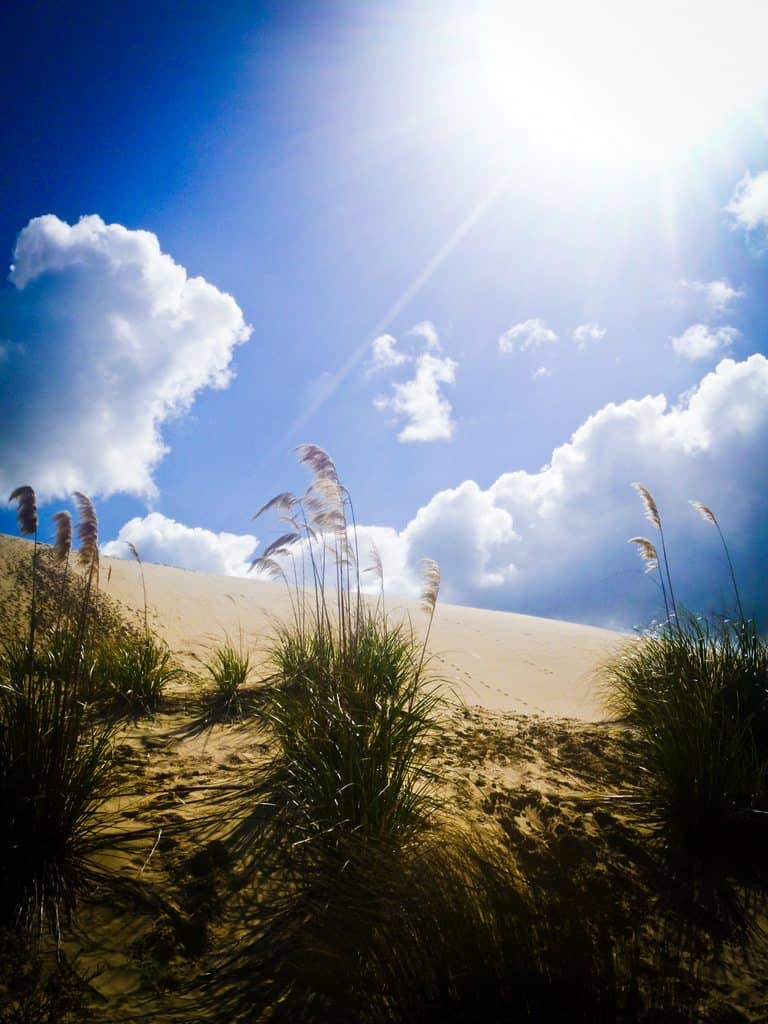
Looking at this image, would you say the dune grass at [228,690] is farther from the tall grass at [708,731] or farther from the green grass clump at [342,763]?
the tall grass at [708,731]

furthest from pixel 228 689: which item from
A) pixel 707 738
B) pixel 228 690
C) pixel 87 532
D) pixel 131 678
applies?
pixel 707 738

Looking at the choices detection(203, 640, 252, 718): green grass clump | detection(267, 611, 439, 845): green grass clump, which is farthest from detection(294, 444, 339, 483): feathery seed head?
detection(203, 640, 252, 718): green grass clump

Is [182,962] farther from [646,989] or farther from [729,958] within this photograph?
[729,958]

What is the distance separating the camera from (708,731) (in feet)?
9.70

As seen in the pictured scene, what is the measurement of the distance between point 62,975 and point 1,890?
1.64 ft

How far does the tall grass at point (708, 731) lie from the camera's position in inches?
112

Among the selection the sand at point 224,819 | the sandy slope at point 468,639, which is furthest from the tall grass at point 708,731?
the sandy slope at point 468,639

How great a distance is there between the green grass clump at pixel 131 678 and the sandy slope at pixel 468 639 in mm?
1640

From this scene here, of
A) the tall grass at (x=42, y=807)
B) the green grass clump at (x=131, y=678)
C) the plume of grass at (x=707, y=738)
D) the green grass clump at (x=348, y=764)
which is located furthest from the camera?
the green grass clump at (x=131, y=678)

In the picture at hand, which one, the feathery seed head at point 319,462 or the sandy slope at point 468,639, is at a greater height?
the feathery seed head at point 319,462

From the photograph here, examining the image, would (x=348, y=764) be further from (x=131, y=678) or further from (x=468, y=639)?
(x=468, y=639)

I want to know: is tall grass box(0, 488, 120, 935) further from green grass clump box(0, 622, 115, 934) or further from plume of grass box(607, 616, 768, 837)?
plume of grass box(607, 616, 768, 837)

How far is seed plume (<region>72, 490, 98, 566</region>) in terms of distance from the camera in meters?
3.48

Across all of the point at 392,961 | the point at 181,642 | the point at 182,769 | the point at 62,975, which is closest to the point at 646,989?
the point at 392,961
